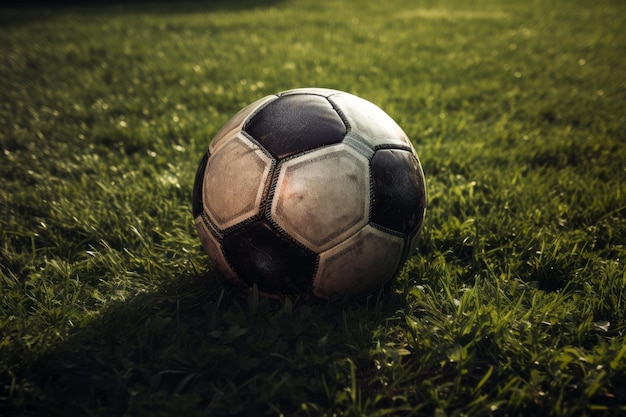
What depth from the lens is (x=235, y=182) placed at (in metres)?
1.86

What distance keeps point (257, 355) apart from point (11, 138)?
10.8 ft

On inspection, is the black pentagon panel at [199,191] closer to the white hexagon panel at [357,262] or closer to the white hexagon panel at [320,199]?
the white hexagon panel at [320,199]

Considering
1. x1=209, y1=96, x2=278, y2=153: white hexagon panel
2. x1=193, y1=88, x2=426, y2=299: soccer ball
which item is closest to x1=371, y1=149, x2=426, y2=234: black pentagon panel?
x1=193, y1=88, x2=426, y2=299: soccer ball

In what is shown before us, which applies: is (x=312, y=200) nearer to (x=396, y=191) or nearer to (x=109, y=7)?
(x=396, y=191)

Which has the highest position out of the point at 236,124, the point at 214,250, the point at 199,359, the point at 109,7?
the point at 109,7

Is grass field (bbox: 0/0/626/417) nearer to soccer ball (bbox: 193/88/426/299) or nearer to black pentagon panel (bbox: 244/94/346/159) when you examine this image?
soccer ball (bbox: 193/88/426/299)

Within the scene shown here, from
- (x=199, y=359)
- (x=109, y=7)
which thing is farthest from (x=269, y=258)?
(x=109, y=7)

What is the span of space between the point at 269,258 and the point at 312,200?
30 cm

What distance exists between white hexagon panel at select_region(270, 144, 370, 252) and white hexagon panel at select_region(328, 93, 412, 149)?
0.17 metres

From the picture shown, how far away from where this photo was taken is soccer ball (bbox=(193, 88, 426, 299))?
70.4 inches

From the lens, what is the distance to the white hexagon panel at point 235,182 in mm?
1822

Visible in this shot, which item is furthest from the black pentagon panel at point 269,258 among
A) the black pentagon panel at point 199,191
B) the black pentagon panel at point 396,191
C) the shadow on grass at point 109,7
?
the shadow on grass at point 109,7

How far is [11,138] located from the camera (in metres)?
3.82

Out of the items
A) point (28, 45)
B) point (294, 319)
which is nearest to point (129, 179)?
point (294, 319)
